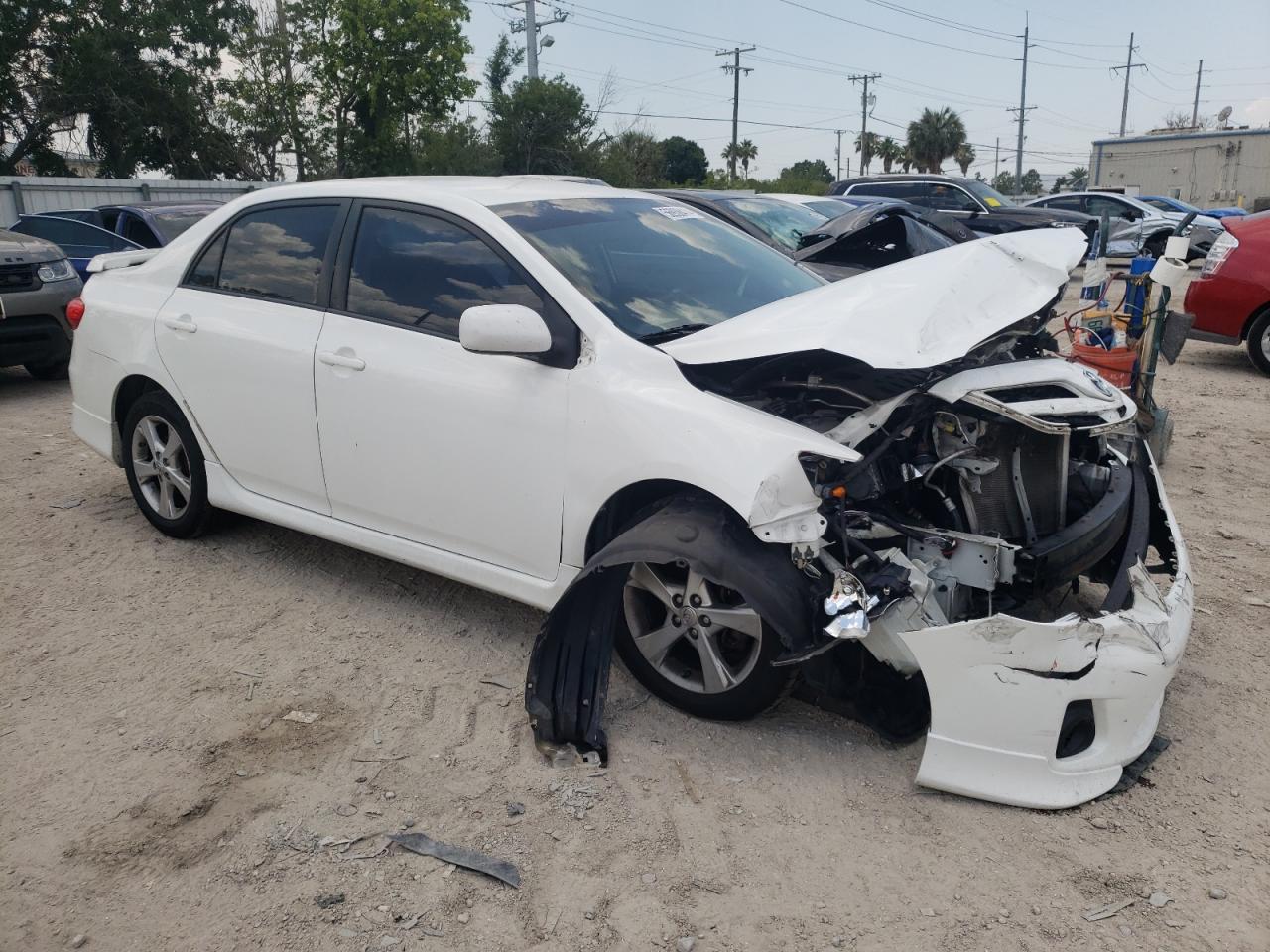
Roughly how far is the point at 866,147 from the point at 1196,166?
77.1 feet

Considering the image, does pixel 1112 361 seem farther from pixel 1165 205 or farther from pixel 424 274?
pixel 1165 205

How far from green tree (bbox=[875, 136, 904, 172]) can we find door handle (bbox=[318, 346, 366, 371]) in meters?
71.2

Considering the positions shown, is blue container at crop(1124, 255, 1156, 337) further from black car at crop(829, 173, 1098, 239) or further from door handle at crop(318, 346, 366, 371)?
black car at crop(829, 173, 1098, 239)

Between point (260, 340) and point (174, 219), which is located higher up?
point (174, 219)

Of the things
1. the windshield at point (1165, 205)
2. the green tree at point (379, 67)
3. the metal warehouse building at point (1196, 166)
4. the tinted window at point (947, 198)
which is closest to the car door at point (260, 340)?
the tinted window at point (947, 198)

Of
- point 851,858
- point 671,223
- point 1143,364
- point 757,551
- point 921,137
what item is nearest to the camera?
point 851,858

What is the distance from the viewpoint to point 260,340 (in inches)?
167

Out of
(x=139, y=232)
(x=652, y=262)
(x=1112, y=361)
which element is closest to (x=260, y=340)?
(x=652, y=262)

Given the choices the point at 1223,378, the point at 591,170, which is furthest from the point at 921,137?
the point at 1223,378

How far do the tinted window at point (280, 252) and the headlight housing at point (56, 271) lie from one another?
17.7 feet

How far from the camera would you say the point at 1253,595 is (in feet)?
14.1

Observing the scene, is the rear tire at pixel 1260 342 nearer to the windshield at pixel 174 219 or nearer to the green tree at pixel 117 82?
the windshield at pixel 174 219

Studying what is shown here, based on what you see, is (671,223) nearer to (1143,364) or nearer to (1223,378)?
(1143,364)

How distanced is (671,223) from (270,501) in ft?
7.03
